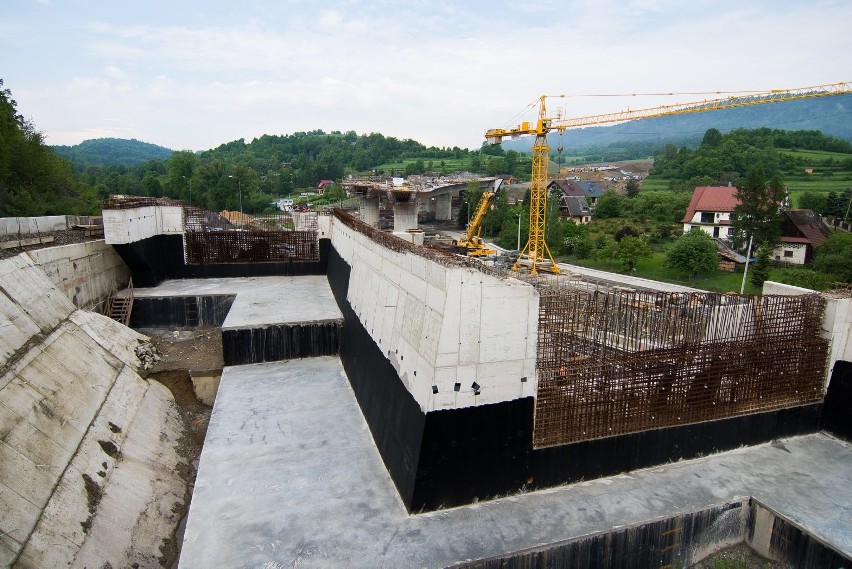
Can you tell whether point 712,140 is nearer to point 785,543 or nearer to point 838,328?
point 838,328

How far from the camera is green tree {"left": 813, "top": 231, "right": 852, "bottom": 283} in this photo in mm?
25000

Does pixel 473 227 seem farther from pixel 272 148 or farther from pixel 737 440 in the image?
pixel 272 148

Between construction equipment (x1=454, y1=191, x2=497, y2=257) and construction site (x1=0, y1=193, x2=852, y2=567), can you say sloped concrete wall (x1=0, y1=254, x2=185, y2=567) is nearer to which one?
construction site (x1=0, y1=193, x2=852, y2=567)

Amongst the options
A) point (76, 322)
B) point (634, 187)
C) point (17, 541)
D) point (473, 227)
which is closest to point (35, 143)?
point (76, 322)

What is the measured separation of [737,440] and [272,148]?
6471 inches

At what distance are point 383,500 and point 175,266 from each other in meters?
19.1

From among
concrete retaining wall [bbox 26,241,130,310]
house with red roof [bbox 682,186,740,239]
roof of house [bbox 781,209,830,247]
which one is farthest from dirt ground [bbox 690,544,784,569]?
house with red roof [bbox 682,186,740,239]

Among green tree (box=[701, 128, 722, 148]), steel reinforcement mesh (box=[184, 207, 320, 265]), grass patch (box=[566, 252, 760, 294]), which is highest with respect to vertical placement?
green tree (box=[701, 128, 722, 148])

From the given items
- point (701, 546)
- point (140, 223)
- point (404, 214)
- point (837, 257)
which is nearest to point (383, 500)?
point (701, 546)

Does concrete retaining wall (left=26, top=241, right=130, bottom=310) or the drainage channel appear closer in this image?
the drainage channel

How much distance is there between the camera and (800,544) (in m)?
8.51

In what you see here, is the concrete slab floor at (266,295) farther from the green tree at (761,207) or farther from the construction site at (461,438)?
the green tree at (761,207)

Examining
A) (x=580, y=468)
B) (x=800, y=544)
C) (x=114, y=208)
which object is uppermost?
(x=114, y=208)

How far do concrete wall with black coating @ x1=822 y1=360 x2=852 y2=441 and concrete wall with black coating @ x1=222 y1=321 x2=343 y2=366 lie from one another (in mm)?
13395
